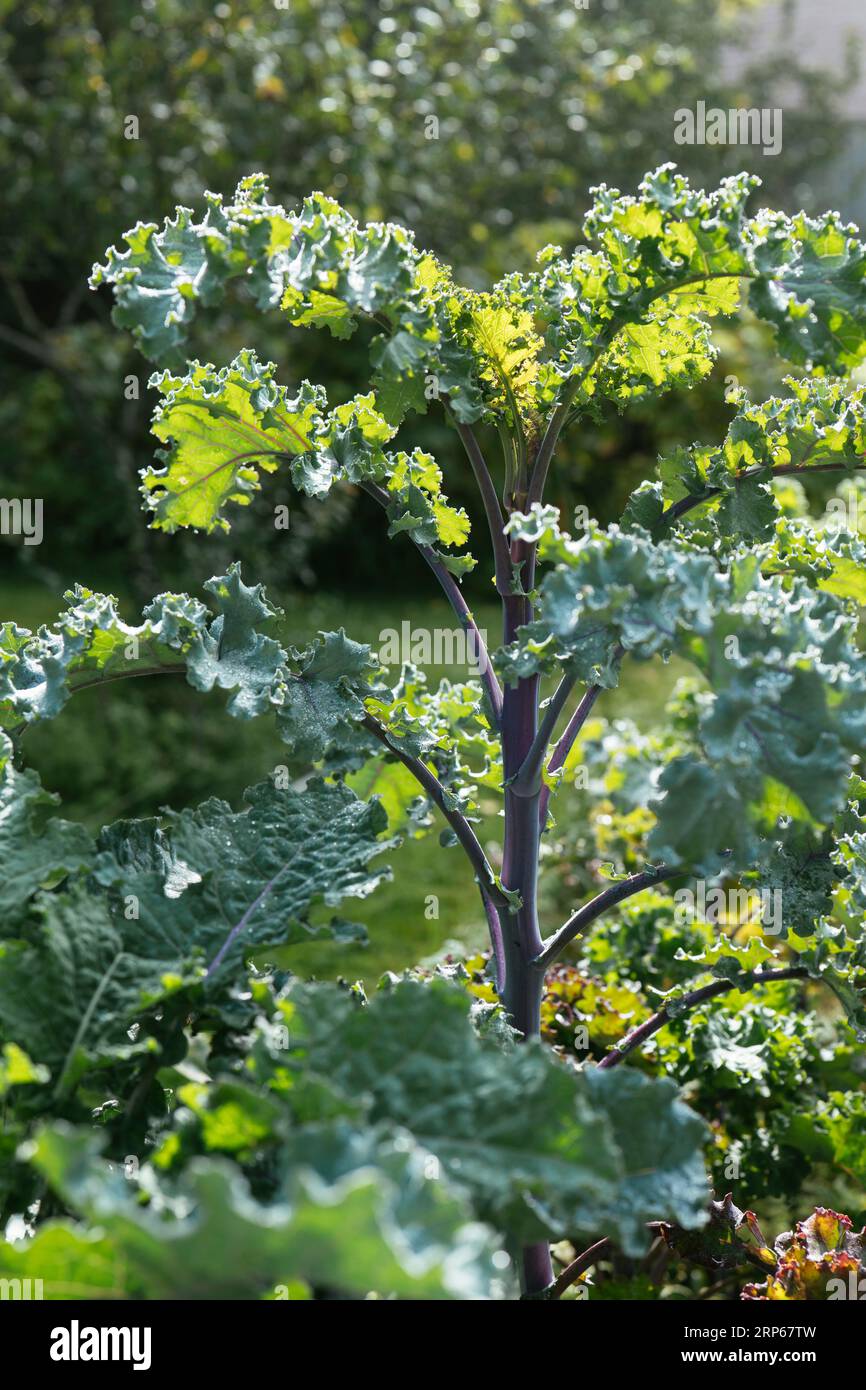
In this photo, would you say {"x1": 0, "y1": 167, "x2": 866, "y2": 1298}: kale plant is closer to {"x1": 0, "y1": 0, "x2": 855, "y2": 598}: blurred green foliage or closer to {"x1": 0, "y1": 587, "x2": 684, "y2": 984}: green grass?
{"x1": 0, "y1": 0, "x2": 855, "y2": 598}: blurred green foliage

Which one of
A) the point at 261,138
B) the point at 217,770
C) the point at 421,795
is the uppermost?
the point at 261,138

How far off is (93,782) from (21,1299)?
387 centimetres

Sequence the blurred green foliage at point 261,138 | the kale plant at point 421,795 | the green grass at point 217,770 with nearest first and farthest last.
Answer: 1. the kale plant at point 421,795
2. the green grass at point 217,770
3. the blurred green foliage at point 261,138

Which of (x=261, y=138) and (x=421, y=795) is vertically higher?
(x=261, y=138)

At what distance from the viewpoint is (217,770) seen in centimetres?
496

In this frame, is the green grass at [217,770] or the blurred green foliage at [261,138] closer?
the green grass at [217,770]

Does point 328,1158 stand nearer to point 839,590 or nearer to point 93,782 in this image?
point 839,590

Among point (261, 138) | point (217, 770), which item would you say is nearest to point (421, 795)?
point (217, 770)

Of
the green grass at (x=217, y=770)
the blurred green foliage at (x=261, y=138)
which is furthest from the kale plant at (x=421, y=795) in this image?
the green grass at (x=217, y=770)

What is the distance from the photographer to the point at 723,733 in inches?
49.9

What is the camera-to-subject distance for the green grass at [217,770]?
376 cm

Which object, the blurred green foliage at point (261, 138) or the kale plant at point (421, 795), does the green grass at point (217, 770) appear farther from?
the kale plant at point (421, 795)

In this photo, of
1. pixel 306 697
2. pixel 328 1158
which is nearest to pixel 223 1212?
pixel 328 1158

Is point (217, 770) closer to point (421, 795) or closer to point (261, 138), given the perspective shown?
point (261, 138)
